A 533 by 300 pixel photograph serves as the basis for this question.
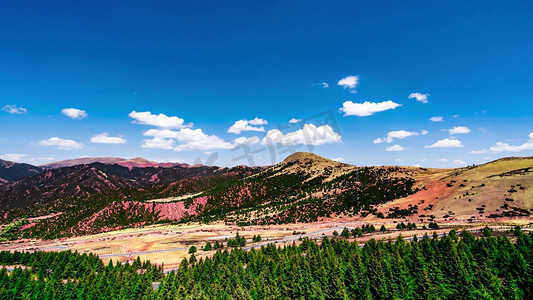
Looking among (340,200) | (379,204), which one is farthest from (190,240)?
(379,204)

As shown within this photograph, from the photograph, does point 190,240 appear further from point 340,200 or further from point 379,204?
point 379,204

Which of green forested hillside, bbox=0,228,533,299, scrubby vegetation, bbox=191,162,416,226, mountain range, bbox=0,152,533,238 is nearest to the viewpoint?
green forested hillside, bbox=0,228,533,299

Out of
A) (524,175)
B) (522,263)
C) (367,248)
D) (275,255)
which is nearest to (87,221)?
(275,255)

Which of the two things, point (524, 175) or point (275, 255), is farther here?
point (524, 175)

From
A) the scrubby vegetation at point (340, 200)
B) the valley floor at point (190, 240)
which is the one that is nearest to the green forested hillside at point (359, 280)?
the valley floor at point (190, 240)

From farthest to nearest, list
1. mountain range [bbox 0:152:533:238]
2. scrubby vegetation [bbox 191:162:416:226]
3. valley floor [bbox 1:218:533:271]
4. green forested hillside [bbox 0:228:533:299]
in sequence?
scrubby vegetation [bbox 191:162:416:226], mountain range [bbox 0:152:533:238], valley floor [bbox 1:218:533:271], green forested hillside [bbox 0:228:533:299]

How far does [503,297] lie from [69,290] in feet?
194

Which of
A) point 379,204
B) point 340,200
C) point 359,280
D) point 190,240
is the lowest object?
point 190,240

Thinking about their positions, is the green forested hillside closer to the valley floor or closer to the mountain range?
the valley floor

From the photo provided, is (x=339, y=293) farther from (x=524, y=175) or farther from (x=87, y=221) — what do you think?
(x=87, y=221)

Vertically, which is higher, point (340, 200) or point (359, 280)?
point (340, 200)

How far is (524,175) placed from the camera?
333 ft

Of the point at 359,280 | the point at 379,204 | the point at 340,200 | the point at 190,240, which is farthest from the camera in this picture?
the point at 340,200

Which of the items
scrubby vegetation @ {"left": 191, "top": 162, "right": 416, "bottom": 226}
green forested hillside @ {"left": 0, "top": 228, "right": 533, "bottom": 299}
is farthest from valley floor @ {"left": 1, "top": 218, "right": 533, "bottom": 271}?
green forested hillside @ {"left": 0, "top": 228, "right": 533, "bottom": 299}
